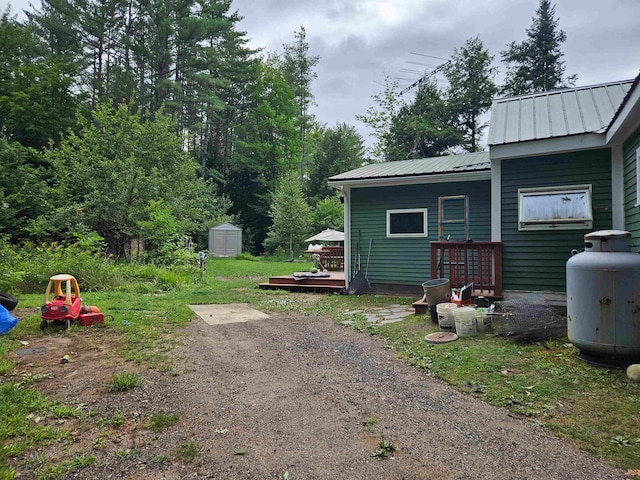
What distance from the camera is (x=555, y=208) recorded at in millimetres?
5922

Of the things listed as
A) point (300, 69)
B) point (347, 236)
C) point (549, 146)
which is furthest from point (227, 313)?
point (300, 69)

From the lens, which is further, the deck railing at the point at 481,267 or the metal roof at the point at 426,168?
the metal roof at the point at 426,168

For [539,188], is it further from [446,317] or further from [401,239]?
[401,239]

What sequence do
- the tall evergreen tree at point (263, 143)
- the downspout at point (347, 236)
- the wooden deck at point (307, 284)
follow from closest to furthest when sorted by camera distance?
the downspout at point (347, 236)
the wooden deck at point (307, 284)
the tall evergreen tree at point (263, 143)

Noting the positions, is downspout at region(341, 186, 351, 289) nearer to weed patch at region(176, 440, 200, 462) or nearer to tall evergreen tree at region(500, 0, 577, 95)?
weed patch at region(176, 440, 200, 462)

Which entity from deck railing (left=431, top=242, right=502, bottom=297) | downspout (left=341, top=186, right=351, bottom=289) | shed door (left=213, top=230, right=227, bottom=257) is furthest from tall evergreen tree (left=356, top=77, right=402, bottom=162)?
deck railing (left=431, top=242, right=502, bottom=297)

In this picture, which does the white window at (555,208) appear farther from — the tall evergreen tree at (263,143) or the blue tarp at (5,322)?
the tall evergreen tree at (263,143)

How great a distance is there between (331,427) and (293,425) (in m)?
0.25

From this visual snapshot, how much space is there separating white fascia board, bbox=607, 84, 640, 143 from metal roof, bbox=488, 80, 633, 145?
0.27 metres

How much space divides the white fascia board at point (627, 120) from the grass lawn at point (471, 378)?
2.65 m

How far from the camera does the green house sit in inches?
212

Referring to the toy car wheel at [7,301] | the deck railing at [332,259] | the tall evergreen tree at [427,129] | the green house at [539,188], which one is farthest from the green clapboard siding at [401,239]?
the tall evergreen tree at [427,129]

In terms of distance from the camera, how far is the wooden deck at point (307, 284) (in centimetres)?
924

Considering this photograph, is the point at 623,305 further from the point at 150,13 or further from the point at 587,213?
the point at 150,13
